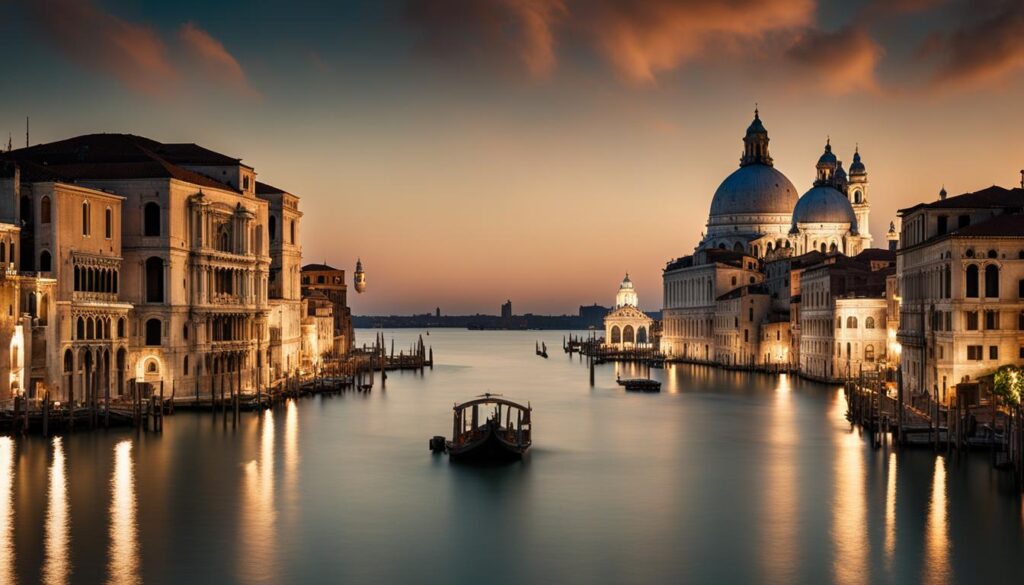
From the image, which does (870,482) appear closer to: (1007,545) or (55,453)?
(1007,545)

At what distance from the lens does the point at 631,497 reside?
24047 millimetres

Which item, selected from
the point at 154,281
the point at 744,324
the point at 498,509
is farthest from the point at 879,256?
the point at 498,509

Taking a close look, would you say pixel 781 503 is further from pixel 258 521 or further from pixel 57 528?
pixel 57 528

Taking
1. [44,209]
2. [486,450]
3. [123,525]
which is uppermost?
[44,209]

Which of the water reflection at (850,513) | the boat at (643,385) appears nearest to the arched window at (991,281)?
the water reflection at (850,513)

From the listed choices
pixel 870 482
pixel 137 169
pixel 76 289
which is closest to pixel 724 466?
pixel 870 482

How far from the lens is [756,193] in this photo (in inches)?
3543

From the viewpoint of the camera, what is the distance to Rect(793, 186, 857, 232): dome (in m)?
81.1

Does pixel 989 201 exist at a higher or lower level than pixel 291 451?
higher

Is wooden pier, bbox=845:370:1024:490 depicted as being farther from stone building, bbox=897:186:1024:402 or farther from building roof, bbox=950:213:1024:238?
building roof, bbox=950:213:1024:238

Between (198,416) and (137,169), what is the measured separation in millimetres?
7802

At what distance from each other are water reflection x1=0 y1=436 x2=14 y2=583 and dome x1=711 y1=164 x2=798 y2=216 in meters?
67.9

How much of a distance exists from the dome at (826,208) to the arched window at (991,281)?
4819 centimetres

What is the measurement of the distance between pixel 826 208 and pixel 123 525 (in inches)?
2638
